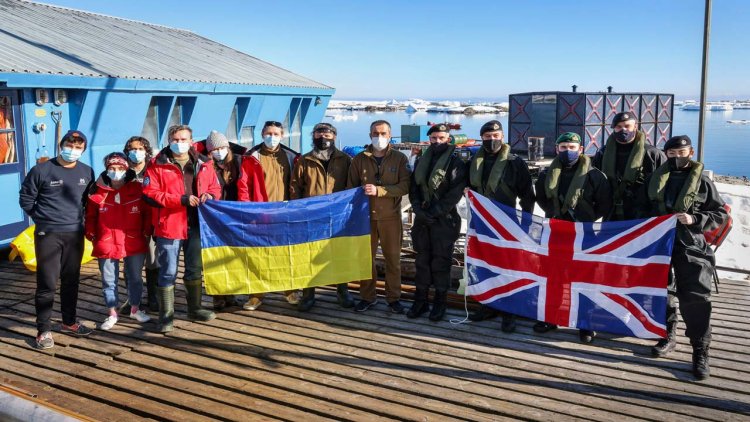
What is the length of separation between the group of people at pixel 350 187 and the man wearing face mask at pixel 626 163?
13 millimetres

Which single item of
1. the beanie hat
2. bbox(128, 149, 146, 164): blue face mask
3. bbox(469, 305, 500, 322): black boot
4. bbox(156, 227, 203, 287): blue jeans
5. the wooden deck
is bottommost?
the wooden deck

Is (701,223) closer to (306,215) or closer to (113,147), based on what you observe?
(306,215)

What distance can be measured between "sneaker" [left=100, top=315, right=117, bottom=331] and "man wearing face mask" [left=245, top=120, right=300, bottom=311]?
131 centimetres

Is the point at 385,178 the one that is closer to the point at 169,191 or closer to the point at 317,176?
the point at 317,176

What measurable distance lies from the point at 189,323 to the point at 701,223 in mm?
4889

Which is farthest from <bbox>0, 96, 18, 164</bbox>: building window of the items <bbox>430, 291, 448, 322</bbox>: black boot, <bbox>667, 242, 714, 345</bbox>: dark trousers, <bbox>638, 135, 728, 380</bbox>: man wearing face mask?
<bbox>667, 242, 714, 345</bbox>: dark trousers

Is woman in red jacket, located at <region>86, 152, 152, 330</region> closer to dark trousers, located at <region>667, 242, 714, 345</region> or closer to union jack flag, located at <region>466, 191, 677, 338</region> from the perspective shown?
union jack flag, located at <region>466, 191, 677, 338</region>

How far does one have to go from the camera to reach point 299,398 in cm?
460

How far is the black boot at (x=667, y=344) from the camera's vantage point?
5.30 m

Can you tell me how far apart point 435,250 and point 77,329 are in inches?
143

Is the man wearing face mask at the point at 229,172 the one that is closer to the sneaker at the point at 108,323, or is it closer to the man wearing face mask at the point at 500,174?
the sneaker at the point at 108,323

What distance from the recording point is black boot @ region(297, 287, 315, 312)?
657 centimetres

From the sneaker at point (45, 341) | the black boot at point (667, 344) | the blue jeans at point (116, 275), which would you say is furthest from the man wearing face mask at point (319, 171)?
the black boot at point (667, 344)

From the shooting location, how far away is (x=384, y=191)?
244 inches
